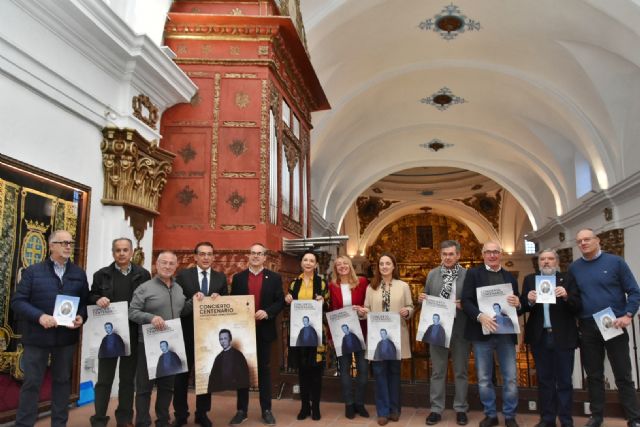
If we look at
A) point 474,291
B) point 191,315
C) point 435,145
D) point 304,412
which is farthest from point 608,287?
point 435,145

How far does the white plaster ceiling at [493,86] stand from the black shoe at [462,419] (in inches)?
279

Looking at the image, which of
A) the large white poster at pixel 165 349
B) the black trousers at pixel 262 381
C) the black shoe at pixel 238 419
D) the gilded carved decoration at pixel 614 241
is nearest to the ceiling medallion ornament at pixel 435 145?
the gilded carved decoration at pixel 614 241

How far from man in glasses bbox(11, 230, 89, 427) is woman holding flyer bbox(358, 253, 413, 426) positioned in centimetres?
241

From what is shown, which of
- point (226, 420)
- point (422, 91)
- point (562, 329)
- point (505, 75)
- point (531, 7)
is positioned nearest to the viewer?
point (562, 329)

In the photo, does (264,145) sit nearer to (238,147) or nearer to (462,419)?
(238,147)

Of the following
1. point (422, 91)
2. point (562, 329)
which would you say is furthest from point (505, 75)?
point (562, 329)

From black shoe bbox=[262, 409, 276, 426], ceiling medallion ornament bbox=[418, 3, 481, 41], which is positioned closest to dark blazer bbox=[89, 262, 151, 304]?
black shoe bbox=[262, 409, 276, 426]

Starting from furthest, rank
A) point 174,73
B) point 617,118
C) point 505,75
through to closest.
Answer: point 505,75
point 617,118
point 174,73

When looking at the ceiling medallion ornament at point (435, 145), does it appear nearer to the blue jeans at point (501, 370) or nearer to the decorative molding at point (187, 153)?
the decorative molding at point (187, 153)

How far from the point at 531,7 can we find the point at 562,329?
7.69 meters

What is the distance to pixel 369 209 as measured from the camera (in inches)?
1016

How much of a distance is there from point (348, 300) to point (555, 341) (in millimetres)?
1775

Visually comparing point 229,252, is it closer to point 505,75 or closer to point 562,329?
point 562,329

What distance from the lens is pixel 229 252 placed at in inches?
283
